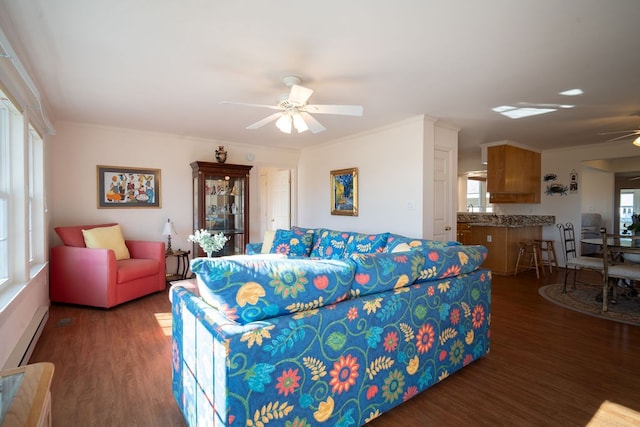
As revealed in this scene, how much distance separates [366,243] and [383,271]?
189cm

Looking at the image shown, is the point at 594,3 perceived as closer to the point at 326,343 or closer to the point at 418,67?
the point at 418,67

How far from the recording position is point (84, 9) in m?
1.87

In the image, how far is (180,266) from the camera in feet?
17.2

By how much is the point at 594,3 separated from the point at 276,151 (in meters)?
5.03

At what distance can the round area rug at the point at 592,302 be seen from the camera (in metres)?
3.46

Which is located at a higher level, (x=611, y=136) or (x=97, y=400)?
(x=611, y=136)

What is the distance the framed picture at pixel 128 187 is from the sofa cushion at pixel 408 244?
3720 millimetres

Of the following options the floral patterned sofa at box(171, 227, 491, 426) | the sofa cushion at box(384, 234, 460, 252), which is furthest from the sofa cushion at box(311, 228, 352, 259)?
the floral patterned sofa at box(171, 227, 491, 426)

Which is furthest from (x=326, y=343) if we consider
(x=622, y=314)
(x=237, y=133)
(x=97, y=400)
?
(x=237, y=133)

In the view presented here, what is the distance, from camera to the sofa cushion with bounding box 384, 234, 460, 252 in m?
2.80

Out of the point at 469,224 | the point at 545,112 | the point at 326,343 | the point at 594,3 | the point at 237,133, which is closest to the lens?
the point at 326,343

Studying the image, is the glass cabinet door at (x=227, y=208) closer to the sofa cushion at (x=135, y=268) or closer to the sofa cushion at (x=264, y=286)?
the sofa cushion at (x=135, y=268)

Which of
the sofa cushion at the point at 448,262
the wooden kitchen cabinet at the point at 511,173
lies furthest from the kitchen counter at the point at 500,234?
the sofa cushion at the point at 448,262

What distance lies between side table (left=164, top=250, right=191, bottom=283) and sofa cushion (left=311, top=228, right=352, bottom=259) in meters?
2.11
